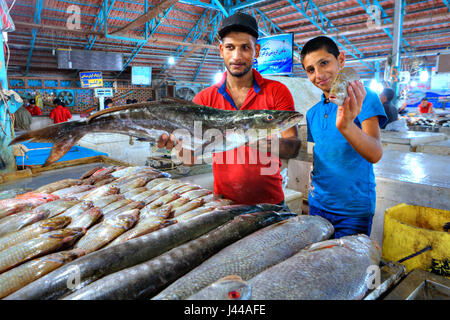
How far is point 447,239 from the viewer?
1726 millimetres

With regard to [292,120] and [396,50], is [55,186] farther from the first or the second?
[396,50]

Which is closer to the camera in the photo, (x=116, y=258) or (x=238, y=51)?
(x=116, y=258)

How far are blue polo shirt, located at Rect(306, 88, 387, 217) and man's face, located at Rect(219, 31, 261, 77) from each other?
757mm

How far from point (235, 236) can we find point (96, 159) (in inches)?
167

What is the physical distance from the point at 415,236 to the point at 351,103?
110cm

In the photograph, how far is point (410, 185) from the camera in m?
2.96

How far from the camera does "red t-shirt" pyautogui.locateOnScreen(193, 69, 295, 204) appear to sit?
248cm

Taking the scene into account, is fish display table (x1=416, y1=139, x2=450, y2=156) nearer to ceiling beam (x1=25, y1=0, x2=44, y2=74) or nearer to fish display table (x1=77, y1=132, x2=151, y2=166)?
fish display table (x1=77, y1=132, x2=151, y2=166)

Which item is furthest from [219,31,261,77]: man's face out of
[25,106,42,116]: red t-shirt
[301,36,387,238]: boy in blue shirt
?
[25,106,42,116]: red t-shirt

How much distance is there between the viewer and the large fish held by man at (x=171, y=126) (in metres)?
2.00

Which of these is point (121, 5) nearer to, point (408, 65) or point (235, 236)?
point (235, 236)

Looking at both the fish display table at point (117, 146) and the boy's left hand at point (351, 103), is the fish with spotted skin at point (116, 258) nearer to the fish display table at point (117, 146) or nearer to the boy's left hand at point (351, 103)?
the boy's left hand at point (351, 103)

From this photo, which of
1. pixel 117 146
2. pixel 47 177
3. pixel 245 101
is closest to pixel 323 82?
pixel 245 101
